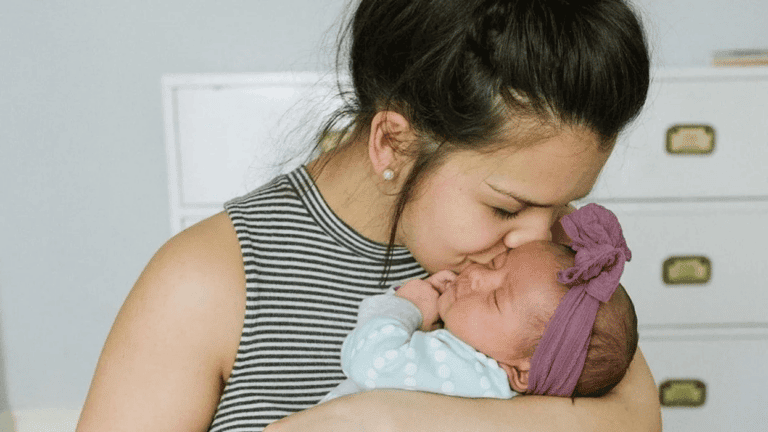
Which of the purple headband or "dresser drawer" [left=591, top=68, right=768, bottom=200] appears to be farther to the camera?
"dresser drawer" [left=591, top=68, right=768, bottom=200]

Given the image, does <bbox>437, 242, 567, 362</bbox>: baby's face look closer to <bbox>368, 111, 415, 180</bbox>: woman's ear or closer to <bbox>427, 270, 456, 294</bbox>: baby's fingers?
<bbox>427, 270, 456, 294</bbox>: baby's fingers

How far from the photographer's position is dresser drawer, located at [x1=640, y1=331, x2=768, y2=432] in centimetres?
171

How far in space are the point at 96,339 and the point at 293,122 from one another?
1.21m

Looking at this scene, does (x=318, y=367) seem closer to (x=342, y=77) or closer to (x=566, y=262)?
(x=566, y=262)

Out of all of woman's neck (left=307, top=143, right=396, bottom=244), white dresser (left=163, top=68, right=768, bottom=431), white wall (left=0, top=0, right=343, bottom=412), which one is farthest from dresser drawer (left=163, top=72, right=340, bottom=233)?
woman's neck (left=307, top=143, right=396, bottom=244)

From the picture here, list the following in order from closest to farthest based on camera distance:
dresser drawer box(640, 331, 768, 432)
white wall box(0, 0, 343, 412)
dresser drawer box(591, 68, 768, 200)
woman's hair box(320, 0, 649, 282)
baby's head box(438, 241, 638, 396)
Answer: woman's hair box(320, 0, 649, 282) → baby's head box(438, 241, 638, 396) → dresser drawer box(591, 68, 768, 200) → dresser drawer box(640, 331, 768, 432) → white wall box(0, 0, 343, 412)

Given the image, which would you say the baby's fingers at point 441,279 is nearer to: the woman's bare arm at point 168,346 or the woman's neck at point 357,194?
the woman's neck at point 357,194

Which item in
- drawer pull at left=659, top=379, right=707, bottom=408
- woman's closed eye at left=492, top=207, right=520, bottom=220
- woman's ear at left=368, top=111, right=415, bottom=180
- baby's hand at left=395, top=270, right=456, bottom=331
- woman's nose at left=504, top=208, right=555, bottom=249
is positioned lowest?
drawer pull at left=659, top=379, right=707, bottom=408

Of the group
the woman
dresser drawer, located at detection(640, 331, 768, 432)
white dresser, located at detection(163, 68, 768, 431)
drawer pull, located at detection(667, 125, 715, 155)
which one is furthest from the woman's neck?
dresser drawer, located at detection(640, 331, 768, 432)

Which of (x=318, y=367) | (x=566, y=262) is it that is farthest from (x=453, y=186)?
(x=318, y=367)

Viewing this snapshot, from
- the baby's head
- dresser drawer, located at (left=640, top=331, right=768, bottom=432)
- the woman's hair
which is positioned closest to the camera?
the woman's hair

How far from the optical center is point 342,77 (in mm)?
1735

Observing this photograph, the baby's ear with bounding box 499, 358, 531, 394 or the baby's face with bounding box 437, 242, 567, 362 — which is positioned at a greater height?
the baby's face with bounding box 437, 242, 567, 362

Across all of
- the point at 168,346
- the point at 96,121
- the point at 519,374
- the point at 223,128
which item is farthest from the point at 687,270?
the point at 96,121
